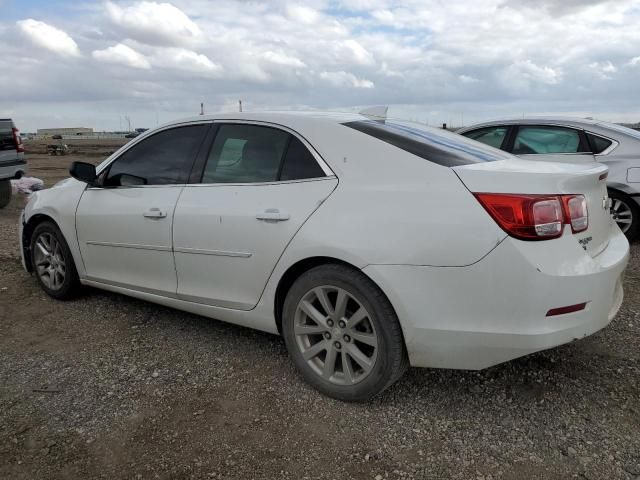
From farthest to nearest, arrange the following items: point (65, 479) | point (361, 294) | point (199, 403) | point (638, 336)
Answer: point (638, 336) < point (199, 403) < point (361, 294) < point (65, 479)

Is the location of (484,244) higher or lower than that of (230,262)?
higher

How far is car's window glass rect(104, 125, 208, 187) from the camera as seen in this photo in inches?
145

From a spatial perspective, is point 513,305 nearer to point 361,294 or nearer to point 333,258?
point 361,294

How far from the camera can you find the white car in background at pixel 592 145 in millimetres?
6422

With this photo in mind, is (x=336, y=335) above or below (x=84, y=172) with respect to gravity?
below

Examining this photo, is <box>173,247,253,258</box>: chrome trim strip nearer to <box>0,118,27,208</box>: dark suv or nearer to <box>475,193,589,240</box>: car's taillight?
<box>475,193,589,240</box>: car's taillight

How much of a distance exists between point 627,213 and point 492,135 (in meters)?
1.89

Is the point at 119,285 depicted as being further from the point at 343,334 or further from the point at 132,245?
the point at 343,334

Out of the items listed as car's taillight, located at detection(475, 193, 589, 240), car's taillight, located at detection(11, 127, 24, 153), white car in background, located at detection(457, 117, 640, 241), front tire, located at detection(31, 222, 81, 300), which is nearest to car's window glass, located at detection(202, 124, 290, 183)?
car's taillight, located at detection(475, 193, 589, 240)

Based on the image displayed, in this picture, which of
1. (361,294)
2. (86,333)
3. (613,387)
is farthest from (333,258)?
(86,333)

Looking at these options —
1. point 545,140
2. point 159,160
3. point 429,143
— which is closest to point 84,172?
point 159,160

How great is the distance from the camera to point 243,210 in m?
3.18

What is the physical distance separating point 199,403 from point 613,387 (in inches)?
91.1

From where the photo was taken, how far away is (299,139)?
3.15m
